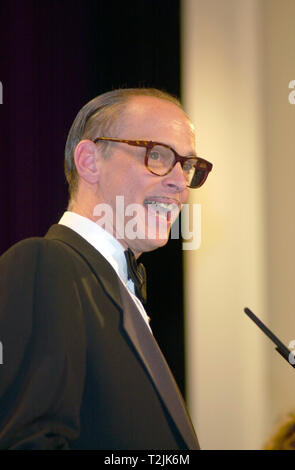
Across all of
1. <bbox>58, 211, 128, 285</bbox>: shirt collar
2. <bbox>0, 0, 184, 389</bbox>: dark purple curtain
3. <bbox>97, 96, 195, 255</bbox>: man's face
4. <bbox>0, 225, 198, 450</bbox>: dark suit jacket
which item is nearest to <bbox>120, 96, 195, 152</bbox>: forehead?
<bbox>97, 96, 195, 255</bbox>: man's face

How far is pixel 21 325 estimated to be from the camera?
0.82m

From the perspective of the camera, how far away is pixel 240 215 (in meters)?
2.33

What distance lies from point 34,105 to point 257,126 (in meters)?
0.92

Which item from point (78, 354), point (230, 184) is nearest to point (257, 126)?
point (230, 184)

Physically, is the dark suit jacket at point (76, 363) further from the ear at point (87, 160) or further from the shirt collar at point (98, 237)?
the ear at point (87, 160)

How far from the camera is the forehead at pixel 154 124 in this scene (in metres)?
1.22

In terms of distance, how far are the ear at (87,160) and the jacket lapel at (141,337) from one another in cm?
22

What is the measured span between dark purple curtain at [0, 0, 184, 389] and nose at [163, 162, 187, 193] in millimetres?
848

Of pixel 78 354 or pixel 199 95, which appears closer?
pixel 78 354

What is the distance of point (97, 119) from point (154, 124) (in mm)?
130

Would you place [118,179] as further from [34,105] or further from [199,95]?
[199,95]

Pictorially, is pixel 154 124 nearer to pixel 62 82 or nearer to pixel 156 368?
pixel 156 368

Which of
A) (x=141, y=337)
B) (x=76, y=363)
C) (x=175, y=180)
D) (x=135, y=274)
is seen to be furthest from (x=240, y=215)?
(x=76, y=363)
